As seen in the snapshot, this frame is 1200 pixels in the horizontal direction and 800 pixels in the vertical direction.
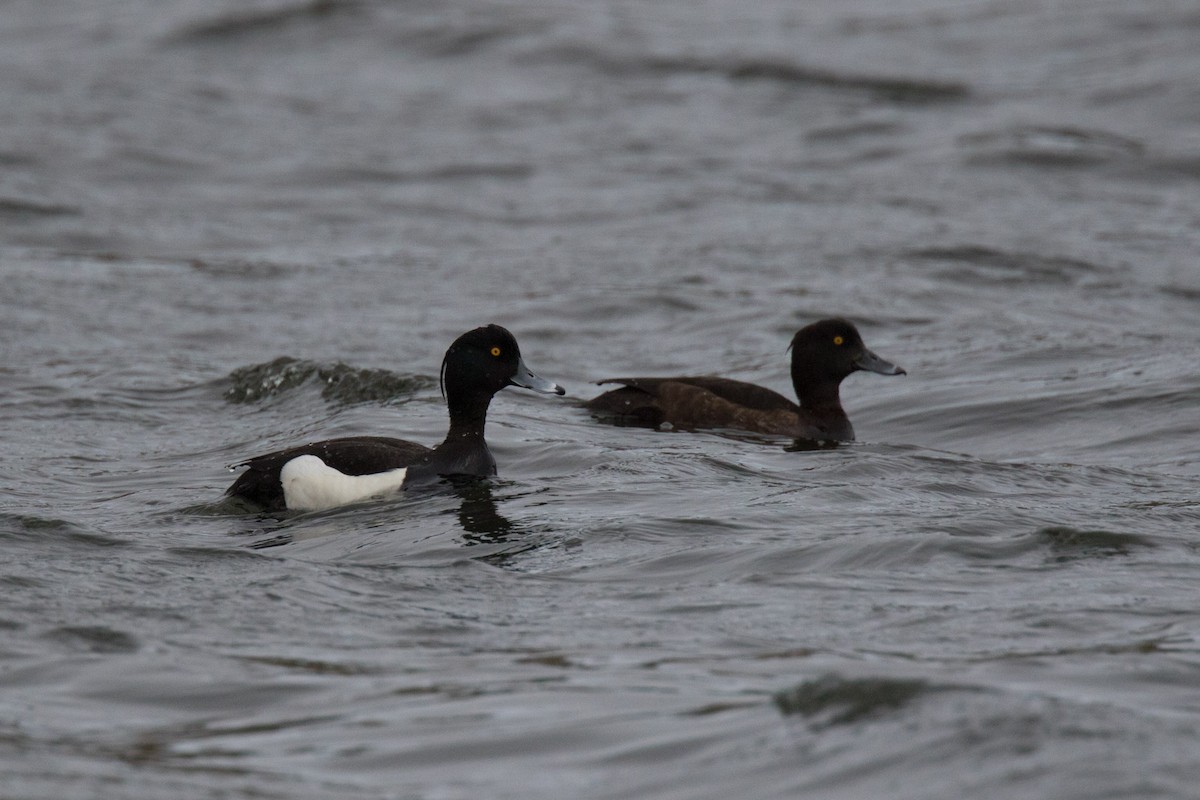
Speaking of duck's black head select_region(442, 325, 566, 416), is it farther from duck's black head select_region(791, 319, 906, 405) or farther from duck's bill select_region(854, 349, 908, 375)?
duck's bill select_region(854, 349, 908, 375)

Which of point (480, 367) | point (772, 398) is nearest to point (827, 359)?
point (772, 398)

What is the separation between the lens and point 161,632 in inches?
274

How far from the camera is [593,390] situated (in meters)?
13.3

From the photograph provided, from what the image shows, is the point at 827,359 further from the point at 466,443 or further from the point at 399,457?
the point at 399,457

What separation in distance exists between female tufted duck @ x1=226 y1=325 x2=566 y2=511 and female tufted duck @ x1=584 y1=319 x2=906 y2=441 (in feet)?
5.32

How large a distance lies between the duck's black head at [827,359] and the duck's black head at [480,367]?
8.00ft

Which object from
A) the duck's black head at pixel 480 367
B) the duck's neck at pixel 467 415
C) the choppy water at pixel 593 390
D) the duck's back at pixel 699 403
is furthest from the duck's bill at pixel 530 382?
the duck's back at pixel 699 403

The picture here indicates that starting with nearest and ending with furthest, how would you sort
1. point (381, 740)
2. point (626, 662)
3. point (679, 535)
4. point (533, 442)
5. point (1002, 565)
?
point (381, 740) < point (626, 662) < point (1002, 565) < point (679, 535) < point (533, 442)

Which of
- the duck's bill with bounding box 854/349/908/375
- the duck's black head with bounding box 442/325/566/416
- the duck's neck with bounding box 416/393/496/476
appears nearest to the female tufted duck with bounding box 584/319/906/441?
the duck's bill with bounding box 854/349/908/375

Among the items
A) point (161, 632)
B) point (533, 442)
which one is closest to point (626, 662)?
point (161, 632)

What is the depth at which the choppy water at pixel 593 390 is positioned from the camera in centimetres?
592

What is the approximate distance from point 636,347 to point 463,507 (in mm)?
6142

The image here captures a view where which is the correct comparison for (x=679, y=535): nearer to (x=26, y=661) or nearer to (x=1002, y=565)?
(x=1002, y=565)

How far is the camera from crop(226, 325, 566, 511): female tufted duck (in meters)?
9.11
